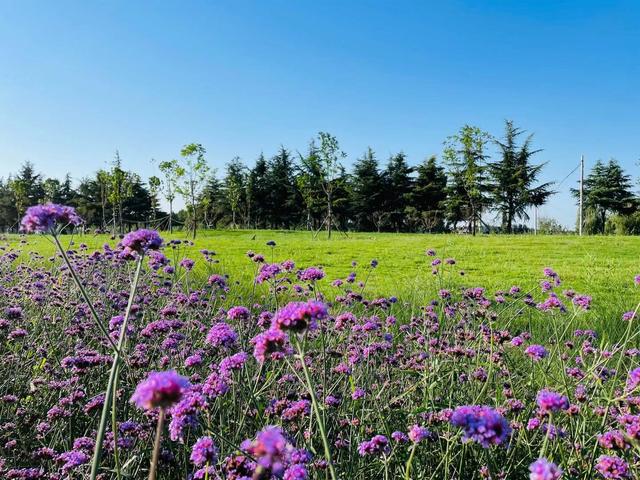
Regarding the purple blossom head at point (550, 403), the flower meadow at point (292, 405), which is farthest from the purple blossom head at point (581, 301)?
the purple blossom head at point (550, 403)

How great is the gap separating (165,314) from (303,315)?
2607 mm

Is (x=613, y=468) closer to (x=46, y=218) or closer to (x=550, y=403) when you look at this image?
(x=550, y=403)

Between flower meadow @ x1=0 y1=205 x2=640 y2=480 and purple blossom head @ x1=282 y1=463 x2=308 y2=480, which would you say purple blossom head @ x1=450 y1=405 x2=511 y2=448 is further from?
purple blossom head @ x1=282 y1=463 x2=308 y2=480

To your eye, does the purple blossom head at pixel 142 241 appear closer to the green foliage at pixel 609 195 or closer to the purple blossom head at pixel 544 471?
the purple blossom head at pixel 544 471

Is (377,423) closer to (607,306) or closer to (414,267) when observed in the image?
(607,306)

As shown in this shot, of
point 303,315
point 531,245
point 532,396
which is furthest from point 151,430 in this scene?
point 531,245

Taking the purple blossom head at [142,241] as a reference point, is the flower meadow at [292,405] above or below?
below

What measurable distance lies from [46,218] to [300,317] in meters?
0.94

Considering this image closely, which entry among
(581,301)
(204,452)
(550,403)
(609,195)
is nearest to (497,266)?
(581,301)

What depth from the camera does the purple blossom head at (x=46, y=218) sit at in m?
1.55

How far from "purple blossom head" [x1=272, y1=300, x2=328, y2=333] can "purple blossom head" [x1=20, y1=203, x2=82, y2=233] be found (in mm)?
800

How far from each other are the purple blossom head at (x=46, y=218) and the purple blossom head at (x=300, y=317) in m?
0.80

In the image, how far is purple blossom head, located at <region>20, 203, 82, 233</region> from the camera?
155 cm

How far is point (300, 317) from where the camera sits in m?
1.32
